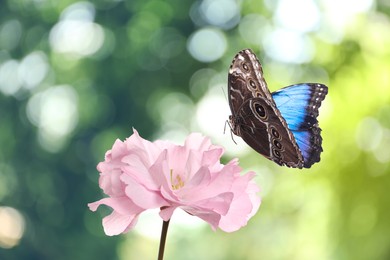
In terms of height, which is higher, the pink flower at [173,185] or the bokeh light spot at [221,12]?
the pink flower at [173,185]

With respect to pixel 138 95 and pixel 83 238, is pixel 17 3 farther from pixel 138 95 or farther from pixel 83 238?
pixel 83 238

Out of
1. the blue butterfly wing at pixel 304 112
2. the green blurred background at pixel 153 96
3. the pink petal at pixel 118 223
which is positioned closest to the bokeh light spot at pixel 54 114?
the green blurred background at pixel 153 96

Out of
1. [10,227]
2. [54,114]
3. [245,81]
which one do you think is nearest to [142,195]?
[245,81]

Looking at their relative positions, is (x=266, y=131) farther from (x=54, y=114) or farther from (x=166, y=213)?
(x=54, y=114)

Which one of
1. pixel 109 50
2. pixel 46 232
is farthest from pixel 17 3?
pixel 46 232

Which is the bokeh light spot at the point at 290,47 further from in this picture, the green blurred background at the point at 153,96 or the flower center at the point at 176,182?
the flower center at the point at 176,182

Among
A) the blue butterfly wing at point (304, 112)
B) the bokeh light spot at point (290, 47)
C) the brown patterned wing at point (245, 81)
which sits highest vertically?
the brown patterned wing at point (245, 81)
